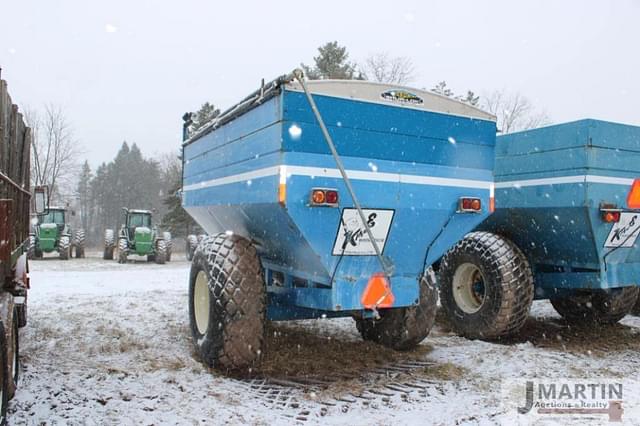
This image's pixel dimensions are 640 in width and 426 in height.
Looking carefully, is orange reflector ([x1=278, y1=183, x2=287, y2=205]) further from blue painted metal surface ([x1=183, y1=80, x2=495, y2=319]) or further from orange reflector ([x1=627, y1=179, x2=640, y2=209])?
orange reflector ([x1=627, y1=179, x2=640, y2=209])

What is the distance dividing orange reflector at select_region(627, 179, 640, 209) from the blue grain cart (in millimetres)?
10

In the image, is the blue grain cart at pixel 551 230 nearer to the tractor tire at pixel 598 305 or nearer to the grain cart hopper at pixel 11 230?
the tractor tire at pixel 598 305

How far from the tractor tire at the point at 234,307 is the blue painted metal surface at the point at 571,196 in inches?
130

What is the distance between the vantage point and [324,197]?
392 centimetres

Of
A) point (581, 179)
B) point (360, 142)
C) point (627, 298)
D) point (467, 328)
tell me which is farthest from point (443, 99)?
point (627, 298)

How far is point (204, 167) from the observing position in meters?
5.73

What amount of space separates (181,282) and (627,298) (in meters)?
8.31

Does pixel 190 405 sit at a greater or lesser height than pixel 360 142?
lesser

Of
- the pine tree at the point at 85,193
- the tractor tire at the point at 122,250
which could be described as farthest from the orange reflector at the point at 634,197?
the pine tree at the point at 85,193

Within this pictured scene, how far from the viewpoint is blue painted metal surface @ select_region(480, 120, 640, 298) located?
536cm

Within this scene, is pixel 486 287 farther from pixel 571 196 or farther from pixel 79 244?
pixel 79 244

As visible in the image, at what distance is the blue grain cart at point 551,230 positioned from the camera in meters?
5.38

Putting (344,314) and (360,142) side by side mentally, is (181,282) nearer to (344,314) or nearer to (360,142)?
(344,314)

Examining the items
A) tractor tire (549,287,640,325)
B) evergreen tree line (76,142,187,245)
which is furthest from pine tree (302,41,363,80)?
evergreen tree line (76,142,187,245)
